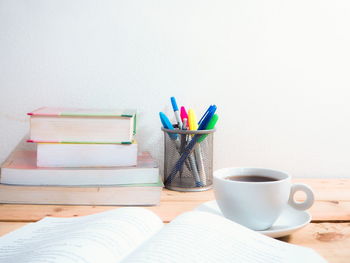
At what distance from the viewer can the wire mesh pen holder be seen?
2.82ft

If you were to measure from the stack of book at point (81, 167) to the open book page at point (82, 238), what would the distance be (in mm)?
150

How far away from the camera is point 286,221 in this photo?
25.5 inches

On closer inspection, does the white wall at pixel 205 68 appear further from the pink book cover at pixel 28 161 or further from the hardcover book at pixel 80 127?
the hardcover book at pixel 80 127

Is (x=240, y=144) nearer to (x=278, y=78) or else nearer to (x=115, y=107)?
(x=278, y=78)

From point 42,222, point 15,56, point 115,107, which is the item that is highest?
point 15,56

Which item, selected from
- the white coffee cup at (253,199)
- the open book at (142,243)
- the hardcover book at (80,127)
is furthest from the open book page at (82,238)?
the hardcover book at (80,127)

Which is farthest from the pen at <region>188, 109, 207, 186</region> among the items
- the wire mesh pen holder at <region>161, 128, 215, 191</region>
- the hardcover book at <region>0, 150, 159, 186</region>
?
the hardcover book at <region>0, 150, 159, 186</region>

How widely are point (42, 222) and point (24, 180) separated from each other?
18 cm

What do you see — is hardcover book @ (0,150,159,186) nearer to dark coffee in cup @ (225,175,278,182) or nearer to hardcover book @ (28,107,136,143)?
hardcover book @ (28,107,136,143)

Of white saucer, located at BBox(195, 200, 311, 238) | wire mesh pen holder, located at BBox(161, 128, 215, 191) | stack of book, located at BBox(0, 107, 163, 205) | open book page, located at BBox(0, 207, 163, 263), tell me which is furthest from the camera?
wire mesh pen holder, located at BBox(161, 128, 215, 191)

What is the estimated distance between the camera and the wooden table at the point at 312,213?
0.59m

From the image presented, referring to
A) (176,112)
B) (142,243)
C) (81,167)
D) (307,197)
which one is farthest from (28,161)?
(307,197)

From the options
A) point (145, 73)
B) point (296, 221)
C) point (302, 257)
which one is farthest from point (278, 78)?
point (302, 257)

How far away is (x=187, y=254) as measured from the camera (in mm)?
441
